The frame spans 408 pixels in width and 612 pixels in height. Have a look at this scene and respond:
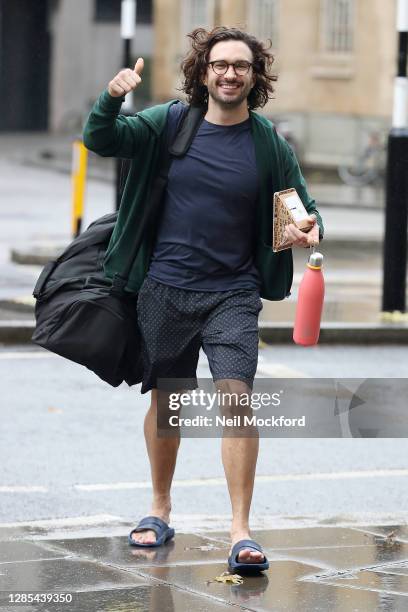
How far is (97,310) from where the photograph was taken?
19.8 ft

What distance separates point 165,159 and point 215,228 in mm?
328

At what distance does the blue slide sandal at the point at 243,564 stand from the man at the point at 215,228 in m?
0.04

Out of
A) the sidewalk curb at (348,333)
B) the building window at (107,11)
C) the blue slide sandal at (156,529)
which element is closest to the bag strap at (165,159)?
the blue slide sandal at (156,529)

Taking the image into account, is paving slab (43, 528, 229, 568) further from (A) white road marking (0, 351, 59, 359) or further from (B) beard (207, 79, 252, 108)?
(A) white road marking (0, 351, 59, 359)

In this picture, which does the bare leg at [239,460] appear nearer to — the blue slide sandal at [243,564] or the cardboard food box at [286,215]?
the blue slide sandal at [243,564]

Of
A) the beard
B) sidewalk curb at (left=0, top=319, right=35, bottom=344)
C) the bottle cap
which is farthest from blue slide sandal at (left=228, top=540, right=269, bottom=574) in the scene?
sidewalk curb at (left=0, top=319, right=35, bottom=344)

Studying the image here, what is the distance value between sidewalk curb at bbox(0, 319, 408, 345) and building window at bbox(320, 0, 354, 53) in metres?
22.1

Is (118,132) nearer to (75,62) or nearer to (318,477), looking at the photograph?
(318,477)

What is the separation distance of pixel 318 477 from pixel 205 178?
8.01 feet

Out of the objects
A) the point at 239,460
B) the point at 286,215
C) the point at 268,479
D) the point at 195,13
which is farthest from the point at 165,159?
the point at 195,13

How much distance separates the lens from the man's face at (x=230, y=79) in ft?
19.3

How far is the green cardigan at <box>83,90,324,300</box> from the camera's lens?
19.5ft

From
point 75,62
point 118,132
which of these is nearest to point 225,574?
point 118,132

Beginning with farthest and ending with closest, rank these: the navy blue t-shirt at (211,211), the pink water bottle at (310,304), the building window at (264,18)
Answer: the building window at (264,18)
the pink water bottle at (310,304)
the navy blue t-shirt at (211,211)
